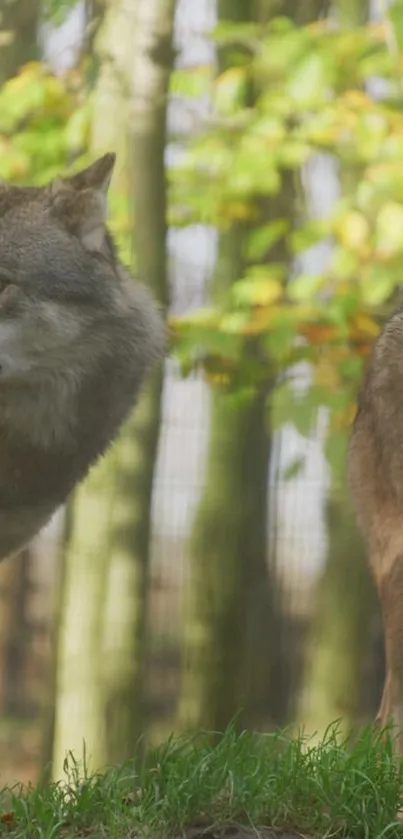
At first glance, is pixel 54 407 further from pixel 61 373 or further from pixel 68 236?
pixel 68 236

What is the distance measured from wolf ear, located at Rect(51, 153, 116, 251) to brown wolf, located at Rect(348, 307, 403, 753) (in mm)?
950

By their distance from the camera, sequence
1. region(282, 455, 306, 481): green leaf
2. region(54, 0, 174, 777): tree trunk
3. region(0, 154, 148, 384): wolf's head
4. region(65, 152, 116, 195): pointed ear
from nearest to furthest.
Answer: region(0, 154, 148, 384): wolf's head → region(65, 152, 116, 195): pointed ear → region(54, 0, 174, 777): tree trunk → region(282, 455, 306, 481): green leaf

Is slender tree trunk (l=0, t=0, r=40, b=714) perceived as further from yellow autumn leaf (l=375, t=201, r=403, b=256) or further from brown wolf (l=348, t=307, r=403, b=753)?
brown wolf (l=348, t=307, r=403, b=753)

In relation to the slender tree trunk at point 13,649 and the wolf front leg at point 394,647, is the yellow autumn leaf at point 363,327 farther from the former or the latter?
the slender tree trunk at point 13,649

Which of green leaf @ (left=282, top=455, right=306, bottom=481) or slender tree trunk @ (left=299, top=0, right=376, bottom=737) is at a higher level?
green leaf @ (left=282, top=455, right=306, bottom=481)

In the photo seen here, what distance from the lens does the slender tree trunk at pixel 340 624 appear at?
6.19m

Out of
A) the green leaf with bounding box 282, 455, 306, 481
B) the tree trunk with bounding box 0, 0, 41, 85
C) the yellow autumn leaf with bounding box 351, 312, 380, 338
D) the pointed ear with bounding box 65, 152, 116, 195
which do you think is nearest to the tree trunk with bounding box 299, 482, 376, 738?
the green leaf with bounding box 282, 455, 306, 481

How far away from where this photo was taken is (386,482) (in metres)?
3.54

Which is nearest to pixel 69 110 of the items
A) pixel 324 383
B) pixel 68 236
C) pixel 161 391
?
pixel 161 391

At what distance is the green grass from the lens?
2.85 metres

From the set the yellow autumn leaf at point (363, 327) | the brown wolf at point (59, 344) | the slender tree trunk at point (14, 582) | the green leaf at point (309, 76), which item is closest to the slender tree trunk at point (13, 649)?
the slender tree trunk at point (14, 582)

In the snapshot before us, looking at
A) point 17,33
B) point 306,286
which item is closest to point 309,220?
point 306,286

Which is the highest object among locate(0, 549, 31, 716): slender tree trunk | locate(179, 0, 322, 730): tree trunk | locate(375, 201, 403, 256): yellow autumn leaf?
locate(375, 201, 403, 256): yellow autumn leaf

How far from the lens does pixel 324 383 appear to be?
222 inches
